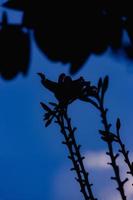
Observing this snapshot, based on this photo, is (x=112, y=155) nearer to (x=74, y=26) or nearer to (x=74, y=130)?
(x=74, y=130)

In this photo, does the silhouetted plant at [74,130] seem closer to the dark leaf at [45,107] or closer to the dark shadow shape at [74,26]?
the dark leaf at [45,107]

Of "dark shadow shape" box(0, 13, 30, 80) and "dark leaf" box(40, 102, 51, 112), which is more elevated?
"dark leaf" box(40, 102, 51, 112)

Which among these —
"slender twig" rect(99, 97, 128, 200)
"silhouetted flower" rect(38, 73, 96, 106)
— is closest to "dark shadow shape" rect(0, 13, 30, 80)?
"silhouetted flower" rect(38, 73, 96, 106)

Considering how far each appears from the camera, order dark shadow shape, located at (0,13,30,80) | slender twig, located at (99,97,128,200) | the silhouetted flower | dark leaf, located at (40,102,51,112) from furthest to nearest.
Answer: dark leaf, located at (40,102,51,112), slender twig, located at (99,97,128,200), the silhouetted flower, dark shadow shape, located at (0,13,30,80)

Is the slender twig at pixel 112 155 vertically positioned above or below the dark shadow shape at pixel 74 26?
above

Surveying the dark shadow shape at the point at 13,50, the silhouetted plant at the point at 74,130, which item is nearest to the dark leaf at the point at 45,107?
the silhouetted plant at the point at 74,130

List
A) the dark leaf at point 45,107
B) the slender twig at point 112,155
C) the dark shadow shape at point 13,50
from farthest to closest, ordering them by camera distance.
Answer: the dark leaf at point 45,107 → the slender twig at point 112,155 → the dark shadow shape at point 13,50

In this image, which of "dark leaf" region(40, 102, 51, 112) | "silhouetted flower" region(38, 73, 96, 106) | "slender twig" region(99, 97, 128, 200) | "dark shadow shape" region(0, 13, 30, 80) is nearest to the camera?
"dark shadow shape" region(0, 13, 30, 80)

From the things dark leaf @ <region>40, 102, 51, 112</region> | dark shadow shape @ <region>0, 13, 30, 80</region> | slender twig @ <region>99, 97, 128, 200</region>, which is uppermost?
dark leaf @ <region>40, 102, 51, 112</region>

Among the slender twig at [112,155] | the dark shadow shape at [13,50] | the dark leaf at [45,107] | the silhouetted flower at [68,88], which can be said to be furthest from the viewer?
the dark leaf at [45,107]

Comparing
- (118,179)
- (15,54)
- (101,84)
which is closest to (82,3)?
(15,54)

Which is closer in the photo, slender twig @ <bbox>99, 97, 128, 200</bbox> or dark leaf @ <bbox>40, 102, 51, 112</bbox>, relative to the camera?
slender twig @ <bbox>99, 97, 128, 200</bbox>

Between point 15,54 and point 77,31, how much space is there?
132 millimetres

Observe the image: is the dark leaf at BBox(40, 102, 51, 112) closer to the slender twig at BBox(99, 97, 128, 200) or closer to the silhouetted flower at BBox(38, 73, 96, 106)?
the silhouetted flower at BBox(38, 73, 96, 106)
